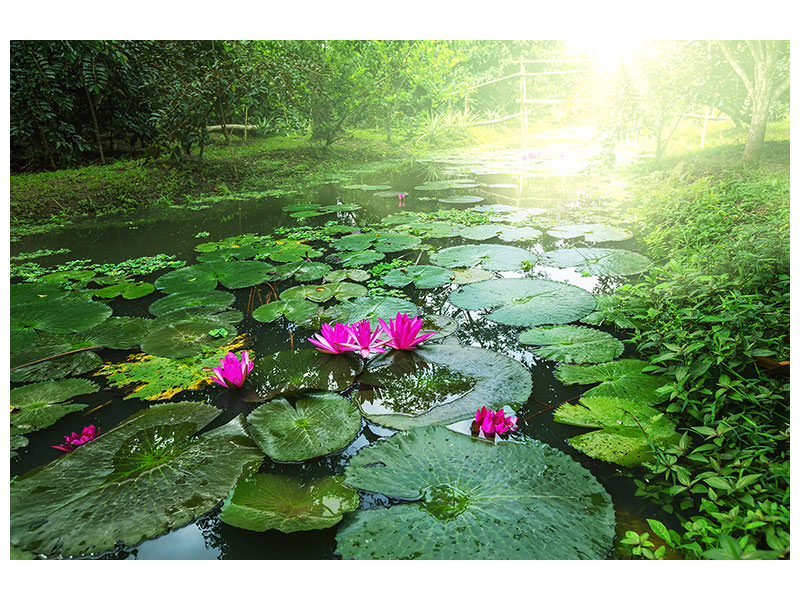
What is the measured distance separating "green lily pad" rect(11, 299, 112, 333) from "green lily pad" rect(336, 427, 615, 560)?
1.40 m

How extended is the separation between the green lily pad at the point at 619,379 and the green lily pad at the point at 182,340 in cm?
118

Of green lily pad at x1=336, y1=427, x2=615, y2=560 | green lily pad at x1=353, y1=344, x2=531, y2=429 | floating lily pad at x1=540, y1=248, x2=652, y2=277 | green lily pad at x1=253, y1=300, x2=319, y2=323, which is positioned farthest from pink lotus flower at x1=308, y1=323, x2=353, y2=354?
floating lily pad at x1=540, y1=248, x2=652, y2=277

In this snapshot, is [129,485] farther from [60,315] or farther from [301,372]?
[60,315]

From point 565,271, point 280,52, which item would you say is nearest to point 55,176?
point 280,52

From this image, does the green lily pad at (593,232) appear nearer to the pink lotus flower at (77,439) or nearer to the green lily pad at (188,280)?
the green lily pad at (188,280)

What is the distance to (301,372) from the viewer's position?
136 cm

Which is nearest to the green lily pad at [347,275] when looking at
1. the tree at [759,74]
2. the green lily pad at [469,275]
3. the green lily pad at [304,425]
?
the green lily pad at [469,275]

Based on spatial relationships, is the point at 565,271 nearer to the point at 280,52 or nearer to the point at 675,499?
the point at 675,499

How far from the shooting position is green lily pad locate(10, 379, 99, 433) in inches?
46.7

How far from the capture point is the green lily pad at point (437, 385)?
1.15 m

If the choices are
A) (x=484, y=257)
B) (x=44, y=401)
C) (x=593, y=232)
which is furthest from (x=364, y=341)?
(x=593, y=232)

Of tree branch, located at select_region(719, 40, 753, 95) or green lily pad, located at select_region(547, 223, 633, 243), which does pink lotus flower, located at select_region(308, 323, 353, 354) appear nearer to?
green lily pad, located at select_region(547, 223, 633, 243)
